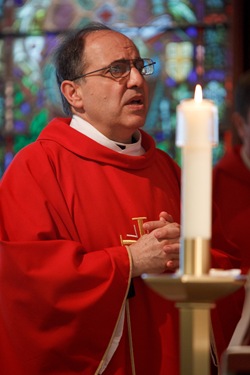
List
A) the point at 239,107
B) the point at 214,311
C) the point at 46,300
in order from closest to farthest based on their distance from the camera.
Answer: the point at 46,300, the point at 214,311, the point at 239,107

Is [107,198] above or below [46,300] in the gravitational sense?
above

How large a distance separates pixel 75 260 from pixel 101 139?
0.72 metres

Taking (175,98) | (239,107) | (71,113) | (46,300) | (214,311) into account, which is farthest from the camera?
(175,98)

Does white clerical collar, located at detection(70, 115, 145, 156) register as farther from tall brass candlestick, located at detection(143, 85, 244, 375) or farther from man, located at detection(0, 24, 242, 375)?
tall brass candlestick, located at detection(143, 85, 244, 375)

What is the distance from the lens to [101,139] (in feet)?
16.2

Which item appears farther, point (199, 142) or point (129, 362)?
point (129, 362)

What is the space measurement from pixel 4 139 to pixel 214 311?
4.14m

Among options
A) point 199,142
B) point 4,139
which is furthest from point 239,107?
point 199,142

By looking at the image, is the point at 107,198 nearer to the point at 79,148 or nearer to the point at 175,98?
the point at 79,148

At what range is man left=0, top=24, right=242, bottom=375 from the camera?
14.5ft

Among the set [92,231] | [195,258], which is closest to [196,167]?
[195,258]

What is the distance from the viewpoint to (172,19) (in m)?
8.59

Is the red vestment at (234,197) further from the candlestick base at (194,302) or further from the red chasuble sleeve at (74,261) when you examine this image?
the candlestick base at (194,302)

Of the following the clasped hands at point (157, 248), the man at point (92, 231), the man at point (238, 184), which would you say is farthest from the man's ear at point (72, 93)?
the man at point (238, 184)
